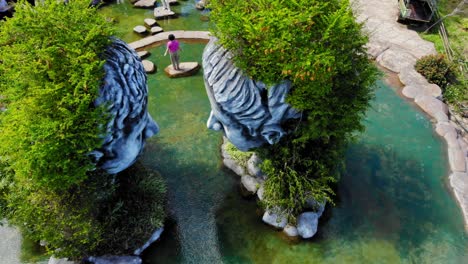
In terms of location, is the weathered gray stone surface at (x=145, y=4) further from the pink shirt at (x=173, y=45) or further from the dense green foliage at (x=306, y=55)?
the dense green foliage at (x=306, y=55)

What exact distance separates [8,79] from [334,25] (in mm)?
5364

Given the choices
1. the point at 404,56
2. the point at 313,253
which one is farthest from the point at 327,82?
the point at 404,56

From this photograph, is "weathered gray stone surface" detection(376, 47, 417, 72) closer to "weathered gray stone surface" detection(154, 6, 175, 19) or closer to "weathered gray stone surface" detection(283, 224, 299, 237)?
"weathered gray stone surface" detection(283, 224, 299, 237)

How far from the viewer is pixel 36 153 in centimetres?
534

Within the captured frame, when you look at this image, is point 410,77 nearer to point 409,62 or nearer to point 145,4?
point 409,62

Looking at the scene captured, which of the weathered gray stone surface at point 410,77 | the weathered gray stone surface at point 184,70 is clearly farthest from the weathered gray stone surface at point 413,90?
the weathered gray stone surface at point 184,70

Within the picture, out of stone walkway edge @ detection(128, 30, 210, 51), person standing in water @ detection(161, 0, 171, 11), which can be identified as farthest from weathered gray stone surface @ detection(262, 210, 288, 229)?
person standing in water @ detection(161, 0, 171, 11)

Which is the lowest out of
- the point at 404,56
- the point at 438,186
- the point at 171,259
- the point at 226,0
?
the point at 171,259

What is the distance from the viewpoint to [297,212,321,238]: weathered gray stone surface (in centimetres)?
764

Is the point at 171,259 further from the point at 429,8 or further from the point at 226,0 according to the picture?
the point at 429,8

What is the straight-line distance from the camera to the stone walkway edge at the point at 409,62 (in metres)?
9.06

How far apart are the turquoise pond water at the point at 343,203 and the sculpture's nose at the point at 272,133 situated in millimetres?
2007

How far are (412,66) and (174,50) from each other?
25.0 ft

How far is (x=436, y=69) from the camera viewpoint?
11227mm
